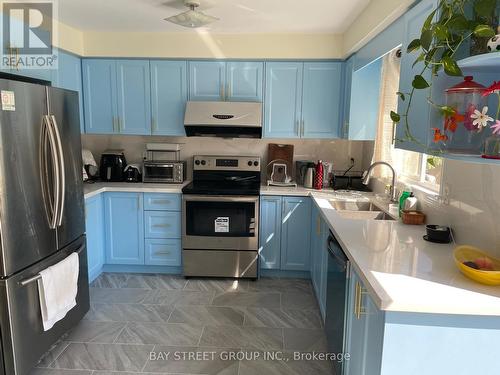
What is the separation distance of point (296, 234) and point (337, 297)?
4.80ft

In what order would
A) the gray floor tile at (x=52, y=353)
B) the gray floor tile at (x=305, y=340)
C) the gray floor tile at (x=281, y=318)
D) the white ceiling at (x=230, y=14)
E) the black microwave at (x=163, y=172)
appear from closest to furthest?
the gray floor tile at (x=52, y=353) → the gray floor tile at (x=305, y=340) → the white ceiling at (x=230, y=14) → the gray floor tile at (x=281, y=318) → the black microwave at (x=163, y=172)

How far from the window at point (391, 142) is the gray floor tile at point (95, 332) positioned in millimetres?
2489

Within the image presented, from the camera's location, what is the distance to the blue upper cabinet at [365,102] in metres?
3.33

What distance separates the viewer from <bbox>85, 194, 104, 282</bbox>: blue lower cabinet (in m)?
3.28

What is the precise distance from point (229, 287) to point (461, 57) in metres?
2.63

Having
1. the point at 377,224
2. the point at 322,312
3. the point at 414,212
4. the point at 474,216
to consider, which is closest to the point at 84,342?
the point at 322,312

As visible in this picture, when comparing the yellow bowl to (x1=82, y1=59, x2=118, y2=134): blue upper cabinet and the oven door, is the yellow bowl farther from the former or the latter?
(x1=82, y1=59, x2=118, y2=134): blue upper cabinet

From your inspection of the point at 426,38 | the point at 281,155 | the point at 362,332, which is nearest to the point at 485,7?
the point at 426,38

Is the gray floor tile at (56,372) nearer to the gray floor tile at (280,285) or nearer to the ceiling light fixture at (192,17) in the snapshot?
the gray floor tile at (280,285)

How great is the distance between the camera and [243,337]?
8.57 feet

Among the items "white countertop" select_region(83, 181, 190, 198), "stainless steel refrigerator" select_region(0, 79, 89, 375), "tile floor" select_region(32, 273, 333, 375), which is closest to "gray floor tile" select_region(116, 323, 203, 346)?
"tile floor" select_region(32, 273, 333, 375)

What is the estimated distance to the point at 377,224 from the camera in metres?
2.28

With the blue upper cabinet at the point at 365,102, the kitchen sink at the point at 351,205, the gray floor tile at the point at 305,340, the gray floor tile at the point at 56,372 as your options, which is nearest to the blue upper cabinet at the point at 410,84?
the kitchen sink at the point at 351,205

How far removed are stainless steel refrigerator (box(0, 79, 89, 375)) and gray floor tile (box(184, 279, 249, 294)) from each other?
4.05 ft
